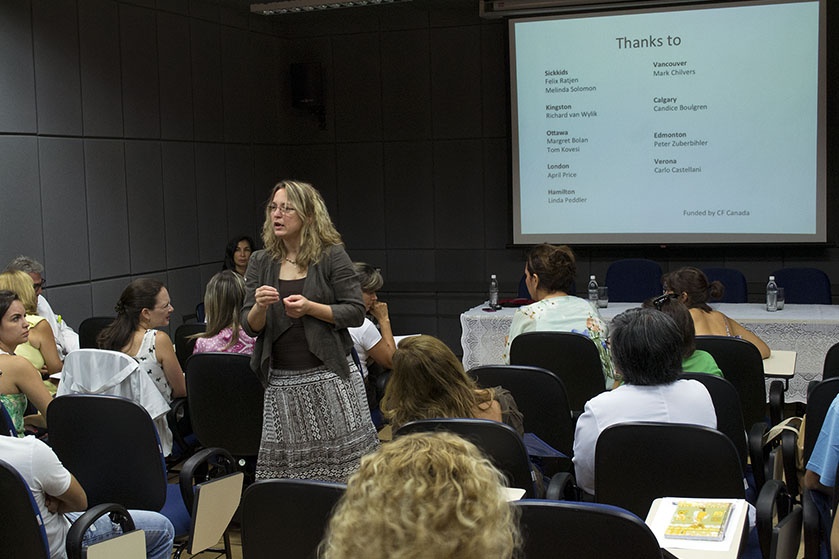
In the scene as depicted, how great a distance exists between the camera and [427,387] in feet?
9.61

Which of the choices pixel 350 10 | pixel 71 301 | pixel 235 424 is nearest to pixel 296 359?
pixel 235 424

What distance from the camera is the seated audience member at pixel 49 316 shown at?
4996mm

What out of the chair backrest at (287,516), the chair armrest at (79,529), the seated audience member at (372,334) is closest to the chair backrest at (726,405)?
the chair backrest at (287,516)

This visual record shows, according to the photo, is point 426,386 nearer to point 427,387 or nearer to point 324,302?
point 427,387

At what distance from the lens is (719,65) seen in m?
7.19

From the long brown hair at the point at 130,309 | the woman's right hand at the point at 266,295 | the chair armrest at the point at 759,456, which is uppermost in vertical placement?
the woman's right hand at the point at 266,295

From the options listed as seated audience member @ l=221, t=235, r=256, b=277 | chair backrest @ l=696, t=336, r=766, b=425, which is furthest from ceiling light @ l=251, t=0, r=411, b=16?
chair backrest @ l=696, t=336, r=766, b=425

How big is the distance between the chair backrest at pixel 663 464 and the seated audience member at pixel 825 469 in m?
0.22

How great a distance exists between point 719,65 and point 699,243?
1.43 meters

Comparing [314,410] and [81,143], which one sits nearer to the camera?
[314,410]

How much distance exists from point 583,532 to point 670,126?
19.9 ft

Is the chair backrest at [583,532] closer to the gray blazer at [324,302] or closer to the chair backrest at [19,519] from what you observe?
the chair backrest at [19,519]

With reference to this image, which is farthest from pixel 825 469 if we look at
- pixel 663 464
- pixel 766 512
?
pixel 663 464

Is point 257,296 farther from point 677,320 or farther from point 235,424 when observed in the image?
point 677,320
